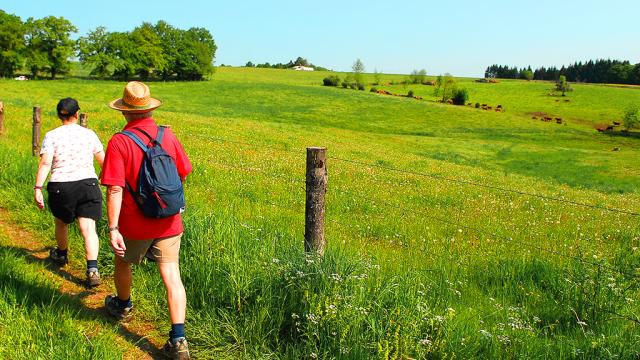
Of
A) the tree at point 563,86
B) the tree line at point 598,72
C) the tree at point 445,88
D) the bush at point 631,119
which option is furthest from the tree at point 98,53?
the tree line at point 598,72

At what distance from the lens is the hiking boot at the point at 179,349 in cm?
393

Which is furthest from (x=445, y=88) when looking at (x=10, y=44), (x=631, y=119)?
(x=10, y=44)

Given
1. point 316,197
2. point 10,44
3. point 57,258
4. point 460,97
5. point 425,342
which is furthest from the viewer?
point 460,97

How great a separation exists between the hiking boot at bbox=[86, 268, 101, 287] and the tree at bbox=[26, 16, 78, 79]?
8871 cm

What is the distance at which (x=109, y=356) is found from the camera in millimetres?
3713

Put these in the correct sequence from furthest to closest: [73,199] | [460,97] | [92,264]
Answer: [460,97]
[73,199]
[92,264]

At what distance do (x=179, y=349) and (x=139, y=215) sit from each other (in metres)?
1.13

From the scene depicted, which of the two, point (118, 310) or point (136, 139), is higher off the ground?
point (136, 139)

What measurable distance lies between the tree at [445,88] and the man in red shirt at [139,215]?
337 ft

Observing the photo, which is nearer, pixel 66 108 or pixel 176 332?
pixel 176 332

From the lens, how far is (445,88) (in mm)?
102688

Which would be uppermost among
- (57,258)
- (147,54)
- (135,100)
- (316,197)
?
(147,54)

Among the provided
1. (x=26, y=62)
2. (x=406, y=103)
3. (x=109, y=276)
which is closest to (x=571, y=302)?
(x=109, y=276)

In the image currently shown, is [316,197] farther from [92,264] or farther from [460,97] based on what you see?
[460,97]
